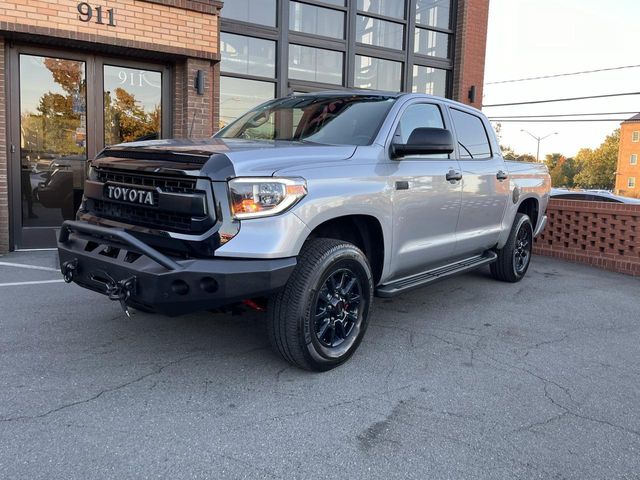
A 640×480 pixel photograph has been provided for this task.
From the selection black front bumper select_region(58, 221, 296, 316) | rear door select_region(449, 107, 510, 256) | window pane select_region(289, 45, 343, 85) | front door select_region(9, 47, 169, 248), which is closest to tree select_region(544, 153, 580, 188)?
window pane select_region(289, 45, 343, 85)

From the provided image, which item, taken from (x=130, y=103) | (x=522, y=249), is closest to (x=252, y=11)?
(x=130, y=103)

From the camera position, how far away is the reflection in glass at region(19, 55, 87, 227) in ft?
25.0

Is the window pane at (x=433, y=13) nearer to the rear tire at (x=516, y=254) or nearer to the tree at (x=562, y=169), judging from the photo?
the rear tire at (x=516, y=254)

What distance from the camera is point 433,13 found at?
37.9ft

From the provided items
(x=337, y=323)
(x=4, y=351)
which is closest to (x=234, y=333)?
(x=337, y=323)

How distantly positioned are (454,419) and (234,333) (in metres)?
1.93

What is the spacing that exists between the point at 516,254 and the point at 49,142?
21.2 feet

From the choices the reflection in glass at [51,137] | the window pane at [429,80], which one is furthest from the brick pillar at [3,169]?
the window pane at [429,80]

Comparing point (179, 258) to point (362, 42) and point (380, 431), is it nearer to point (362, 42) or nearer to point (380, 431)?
point (380, 431)

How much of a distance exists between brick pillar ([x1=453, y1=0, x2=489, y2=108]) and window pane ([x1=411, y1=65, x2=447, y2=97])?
261 millimetres

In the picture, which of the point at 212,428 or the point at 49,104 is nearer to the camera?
the point at 212,428

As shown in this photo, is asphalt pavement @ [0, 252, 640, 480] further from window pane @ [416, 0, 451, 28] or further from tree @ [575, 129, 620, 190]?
tree @ [575, 129, 620, 190]

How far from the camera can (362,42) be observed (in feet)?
34.9

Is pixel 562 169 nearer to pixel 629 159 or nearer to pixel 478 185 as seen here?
pixel 629 159
